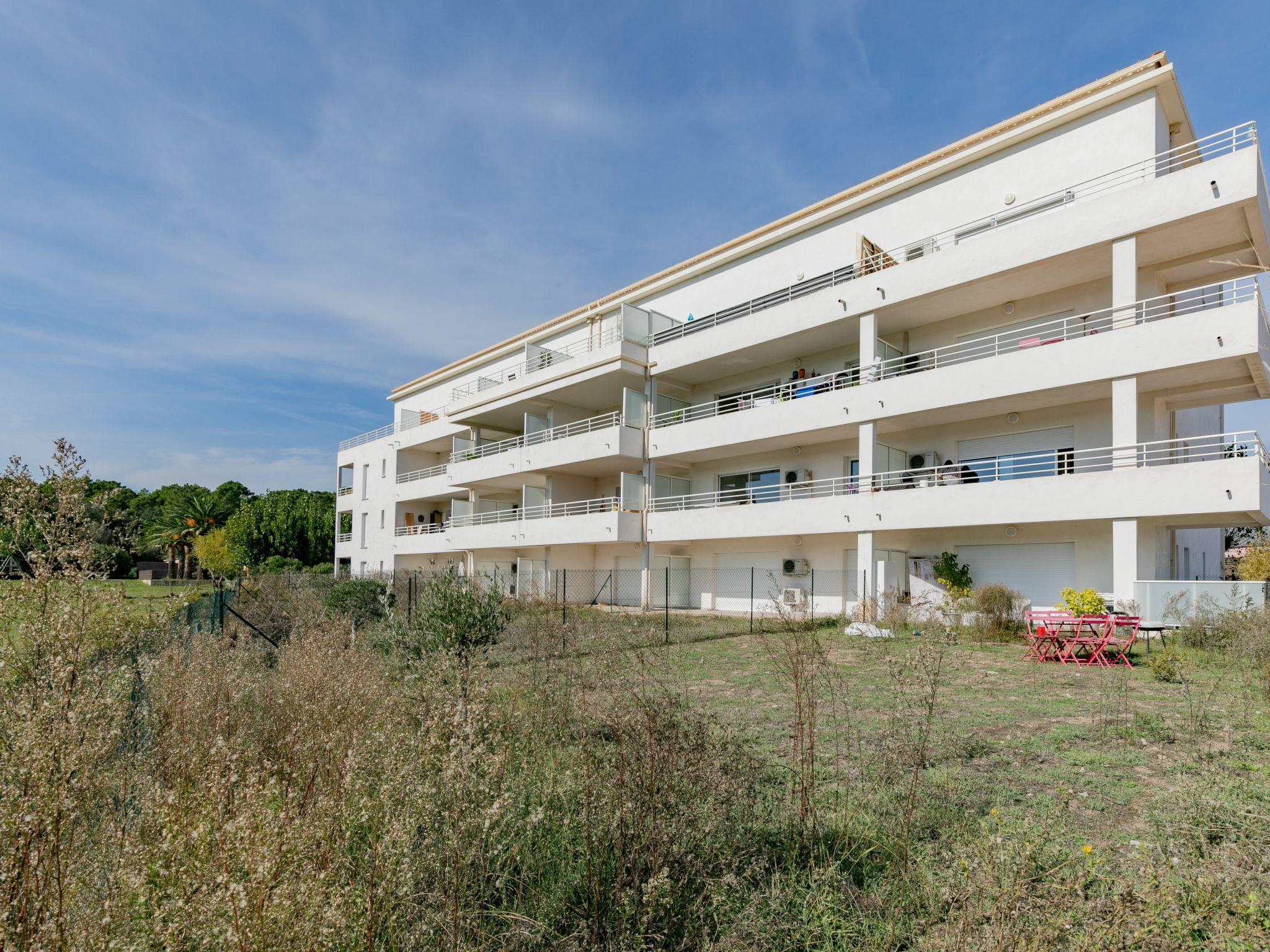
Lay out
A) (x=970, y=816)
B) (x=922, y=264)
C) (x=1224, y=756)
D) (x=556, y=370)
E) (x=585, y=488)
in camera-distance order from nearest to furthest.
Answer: (x=970, y=816) → (x=1224, y=756) → (x=922, y=264) → (x=556, y=370) → (x=585, y=488)

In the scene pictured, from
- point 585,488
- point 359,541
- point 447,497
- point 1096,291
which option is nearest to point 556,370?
point 585,488

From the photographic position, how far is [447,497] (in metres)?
36.5

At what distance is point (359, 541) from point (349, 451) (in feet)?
20.8

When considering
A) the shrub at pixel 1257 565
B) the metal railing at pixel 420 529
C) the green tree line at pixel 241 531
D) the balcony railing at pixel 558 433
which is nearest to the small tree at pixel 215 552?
the green tree line at pixel 241 531

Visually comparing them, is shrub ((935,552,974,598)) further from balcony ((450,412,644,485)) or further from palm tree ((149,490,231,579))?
palm tree ((149,490,231,579))

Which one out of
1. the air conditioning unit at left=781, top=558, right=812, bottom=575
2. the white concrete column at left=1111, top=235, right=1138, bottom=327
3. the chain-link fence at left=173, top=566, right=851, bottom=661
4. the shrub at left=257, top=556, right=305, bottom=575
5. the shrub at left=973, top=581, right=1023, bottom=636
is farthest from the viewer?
the shrub at left=257, top=556, right=305, bottom=575

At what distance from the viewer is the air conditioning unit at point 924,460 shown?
19.4 meters

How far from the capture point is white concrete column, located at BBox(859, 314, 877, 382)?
1922 centimetres

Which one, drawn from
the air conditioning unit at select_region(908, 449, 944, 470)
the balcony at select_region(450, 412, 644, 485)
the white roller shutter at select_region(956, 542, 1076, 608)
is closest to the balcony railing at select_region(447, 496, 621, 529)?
the balcony at select_region(450, 412, 644, 485)

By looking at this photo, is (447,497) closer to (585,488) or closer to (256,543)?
(585,488)

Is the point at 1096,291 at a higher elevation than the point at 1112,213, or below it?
below

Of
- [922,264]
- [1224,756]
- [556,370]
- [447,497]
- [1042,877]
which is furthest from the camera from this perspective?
[447,497]

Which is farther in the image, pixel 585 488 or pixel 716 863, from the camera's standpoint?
pixel 585 488

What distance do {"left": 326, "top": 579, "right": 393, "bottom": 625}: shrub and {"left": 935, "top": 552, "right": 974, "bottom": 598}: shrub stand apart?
557 inches
